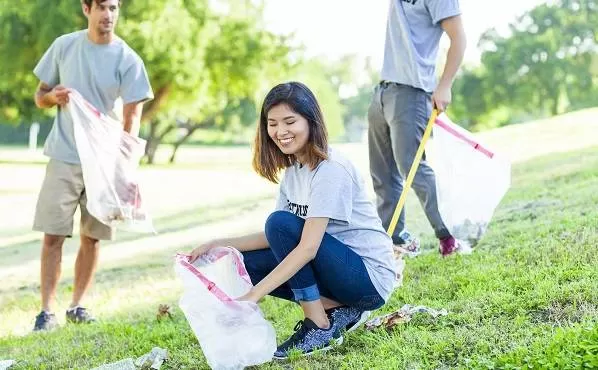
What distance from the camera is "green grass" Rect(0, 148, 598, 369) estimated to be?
2.87 m

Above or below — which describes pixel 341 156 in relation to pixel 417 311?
above

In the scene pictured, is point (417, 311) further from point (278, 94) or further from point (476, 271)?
point (278, 94)

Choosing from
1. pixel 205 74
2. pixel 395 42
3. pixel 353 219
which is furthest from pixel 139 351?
pixel 205 74

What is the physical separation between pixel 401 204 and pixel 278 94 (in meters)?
1.18

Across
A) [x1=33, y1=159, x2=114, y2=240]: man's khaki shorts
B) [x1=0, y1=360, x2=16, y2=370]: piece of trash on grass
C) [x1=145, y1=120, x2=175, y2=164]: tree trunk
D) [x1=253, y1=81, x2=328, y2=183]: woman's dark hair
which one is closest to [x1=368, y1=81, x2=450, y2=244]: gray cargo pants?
[x1=253, y1=81, x2=328, y2=183]: woman's dark hair

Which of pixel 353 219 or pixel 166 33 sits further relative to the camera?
pixel 166 33

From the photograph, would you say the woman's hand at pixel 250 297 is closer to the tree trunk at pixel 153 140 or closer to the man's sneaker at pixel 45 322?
the man's sneaker at pixel 45 322

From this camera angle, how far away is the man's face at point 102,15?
178 inches

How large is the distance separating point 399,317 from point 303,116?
35.3 inches

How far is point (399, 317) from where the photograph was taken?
11.0 feet

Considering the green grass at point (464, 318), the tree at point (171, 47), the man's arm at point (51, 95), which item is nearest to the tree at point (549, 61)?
the tree at point (171, 47)

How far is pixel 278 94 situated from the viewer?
10.3 ft

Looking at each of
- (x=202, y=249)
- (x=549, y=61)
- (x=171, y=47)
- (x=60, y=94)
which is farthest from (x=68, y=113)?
(x=549, y=61)

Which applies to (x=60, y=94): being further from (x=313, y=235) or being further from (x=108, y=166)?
(x=313, y=235)
